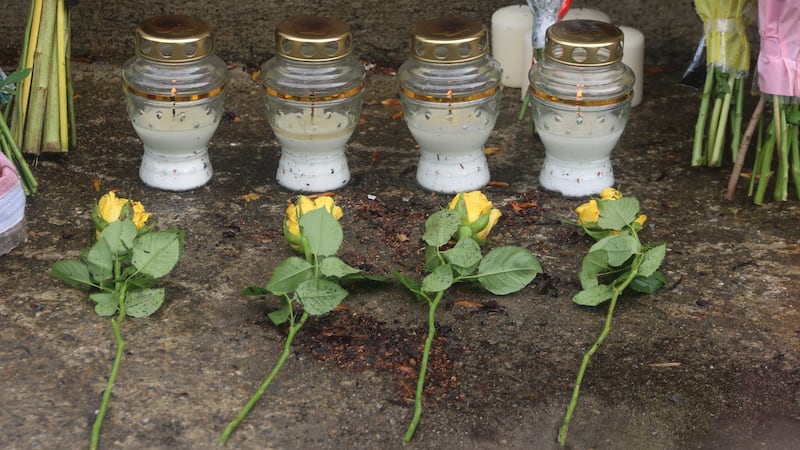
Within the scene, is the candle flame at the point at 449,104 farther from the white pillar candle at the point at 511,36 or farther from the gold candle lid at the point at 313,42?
the white pillar candle at the point at 511,36

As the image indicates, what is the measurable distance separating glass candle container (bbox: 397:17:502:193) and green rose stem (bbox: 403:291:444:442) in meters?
0.51

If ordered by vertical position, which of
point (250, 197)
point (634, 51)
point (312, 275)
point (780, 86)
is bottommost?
point (250, 197)

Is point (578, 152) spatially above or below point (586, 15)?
below

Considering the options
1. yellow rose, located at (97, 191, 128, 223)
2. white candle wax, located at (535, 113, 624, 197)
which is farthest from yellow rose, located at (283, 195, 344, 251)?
white candle wax, located at (535, 113, 624, 197)

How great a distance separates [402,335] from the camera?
7.01 feet

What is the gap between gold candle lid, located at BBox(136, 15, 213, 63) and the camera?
250 cm

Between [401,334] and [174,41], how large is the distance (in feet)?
2.75

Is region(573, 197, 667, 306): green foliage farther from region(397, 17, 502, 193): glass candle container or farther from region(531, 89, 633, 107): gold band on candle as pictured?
region(397, 17, 502, 193): glass candle container

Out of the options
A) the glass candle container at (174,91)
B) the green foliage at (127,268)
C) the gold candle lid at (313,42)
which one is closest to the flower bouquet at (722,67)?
the gold candle lid at (313,42)

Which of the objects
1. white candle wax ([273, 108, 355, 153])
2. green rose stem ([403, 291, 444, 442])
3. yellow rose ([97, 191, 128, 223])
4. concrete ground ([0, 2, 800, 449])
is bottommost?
concrete ground ([0, 2, 800, 449])

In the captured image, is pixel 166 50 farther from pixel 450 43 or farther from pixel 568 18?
pixel 568 18

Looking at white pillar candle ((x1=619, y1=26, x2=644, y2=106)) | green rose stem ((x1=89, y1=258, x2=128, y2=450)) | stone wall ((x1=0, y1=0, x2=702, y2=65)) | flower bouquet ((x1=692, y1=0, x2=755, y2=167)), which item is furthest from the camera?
stone wall ((x1=0, y1=0, x2=702, y2=65))

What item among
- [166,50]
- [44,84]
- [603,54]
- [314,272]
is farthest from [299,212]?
[44,84]

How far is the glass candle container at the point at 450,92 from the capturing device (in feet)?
8.22
